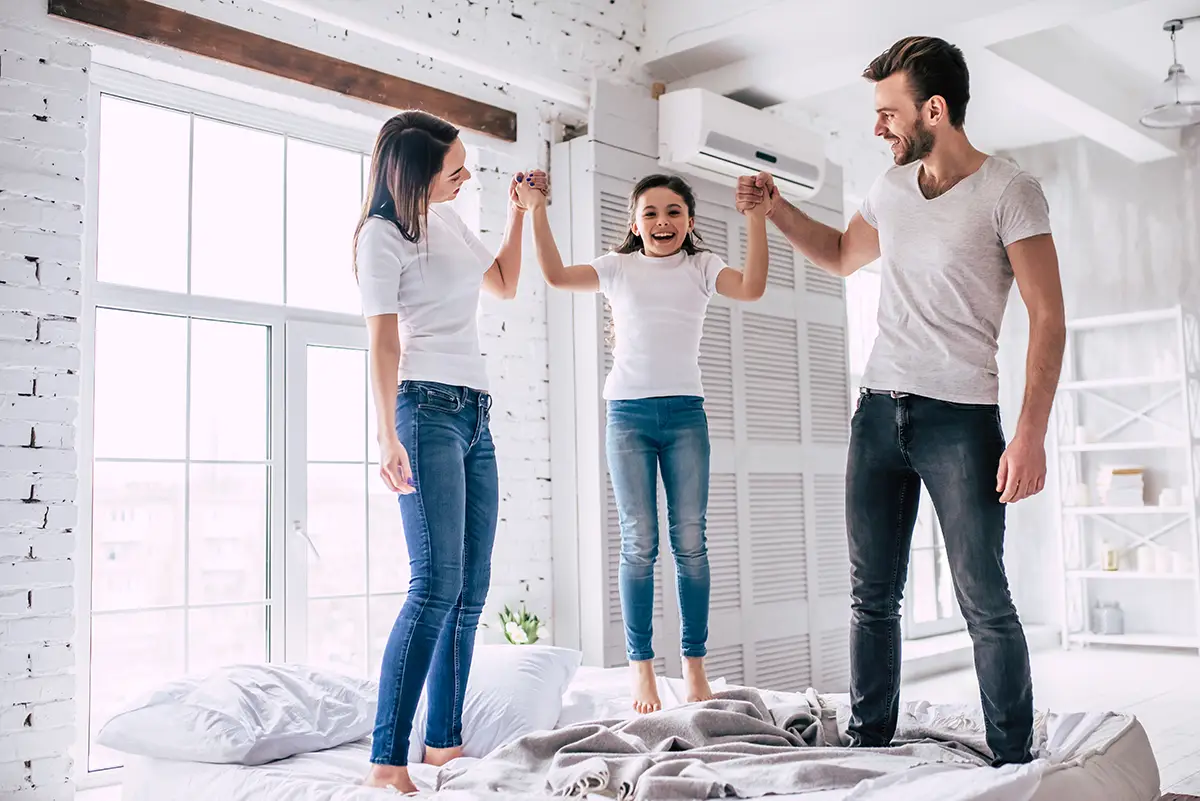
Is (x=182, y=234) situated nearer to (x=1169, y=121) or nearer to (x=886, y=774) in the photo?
(x=886, y=774)

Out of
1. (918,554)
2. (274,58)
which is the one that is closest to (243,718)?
(274,58)

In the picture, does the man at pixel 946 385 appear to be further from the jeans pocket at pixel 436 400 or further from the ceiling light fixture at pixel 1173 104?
the ceiling light fixture at pixel 1173 104

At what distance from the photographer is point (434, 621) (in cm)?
212

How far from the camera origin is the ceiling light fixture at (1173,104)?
15.9 feet

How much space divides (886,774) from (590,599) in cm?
219

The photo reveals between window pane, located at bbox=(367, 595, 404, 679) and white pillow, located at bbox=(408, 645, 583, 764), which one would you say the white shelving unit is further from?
white pillow, located at bbox=(408, 645, 583, 764)

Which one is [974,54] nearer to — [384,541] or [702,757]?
[384,541]

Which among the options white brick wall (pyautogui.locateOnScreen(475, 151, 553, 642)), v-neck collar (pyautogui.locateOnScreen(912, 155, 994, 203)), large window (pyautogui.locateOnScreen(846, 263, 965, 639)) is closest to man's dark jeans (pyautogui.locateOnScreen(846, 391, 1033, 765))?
v-neck collar (pyautogui.locateOnScreen(912, 155, 994, 203))

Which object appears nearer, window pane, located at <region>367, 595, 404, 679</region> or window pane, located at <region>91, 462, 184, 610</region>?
window pane, located at <region>91, 462, 184, 610</region>

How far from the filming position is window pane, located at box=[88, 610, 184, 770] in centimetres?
314

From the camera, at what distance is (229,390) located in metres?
3.50

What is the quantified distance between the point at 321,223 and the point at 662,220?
62.4 inches

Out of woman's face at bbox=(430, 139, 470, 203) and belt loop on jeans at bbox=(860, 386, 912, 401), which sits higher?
woman's face at bbox=(430, 139, 470, 203)

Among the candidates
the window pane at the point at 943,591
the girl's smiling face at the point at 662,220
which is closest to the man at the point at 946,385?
the girl's smiling face at the point at 662,220
